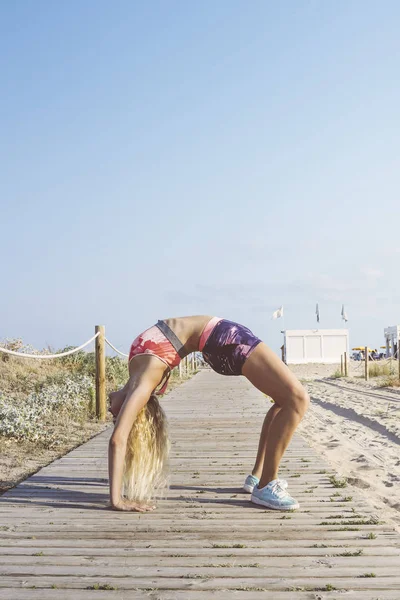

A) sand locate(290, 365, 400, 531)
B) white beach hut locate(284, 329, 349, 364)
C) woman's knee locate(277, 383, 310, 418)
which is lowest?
white beach hut locate(284, 329, 349, 364)

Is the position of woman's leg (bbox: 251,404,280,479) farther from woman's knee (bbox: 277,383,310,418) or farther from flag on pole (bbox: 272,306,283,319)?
flag on pole (bbox: 272,306,283,319)

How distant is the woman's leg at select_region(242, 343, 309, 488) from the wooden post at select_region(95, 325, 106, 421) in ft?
16.7

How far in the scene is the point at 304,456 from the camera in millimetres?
5441

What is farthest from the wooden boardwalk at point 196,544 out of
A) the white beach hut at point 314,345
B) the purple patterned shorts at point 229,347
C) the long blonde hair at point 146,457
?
Result: the white beach hut at point 314,345

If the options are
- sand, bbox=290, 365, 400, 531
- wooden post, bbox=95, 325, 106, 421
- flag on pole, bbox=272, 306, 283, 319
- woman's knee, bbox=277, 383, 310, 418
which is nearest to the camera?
woman's knee, bbox=277, 383, 310, 418

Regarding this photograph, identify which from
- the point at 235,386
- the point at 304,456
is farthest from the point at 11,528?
the point at 235,386

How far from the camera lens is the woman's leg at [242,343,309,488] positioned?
348 cm

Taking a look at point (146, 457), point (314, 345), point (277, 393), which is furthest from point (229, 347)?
point (314, 345)

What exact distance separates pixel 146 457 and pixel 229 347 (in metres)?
0.85

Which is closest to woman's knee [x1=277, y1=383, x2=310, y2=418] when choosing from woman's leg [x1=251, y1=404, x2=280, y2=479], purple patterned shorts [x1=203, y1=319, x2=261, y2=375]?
woman's leg [x1=251, y1=404, x2=280, y2=479]

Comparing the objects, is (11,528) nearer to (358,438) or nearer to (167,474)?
(167,474)

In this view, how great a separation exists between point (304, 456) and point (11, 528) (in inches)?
114

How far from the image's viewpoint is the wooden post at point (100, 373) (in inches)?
330

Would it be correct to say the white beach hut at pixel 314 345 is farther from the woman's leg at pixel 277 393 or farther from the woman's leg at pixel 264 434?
the woman's leg at pixel 277 393
